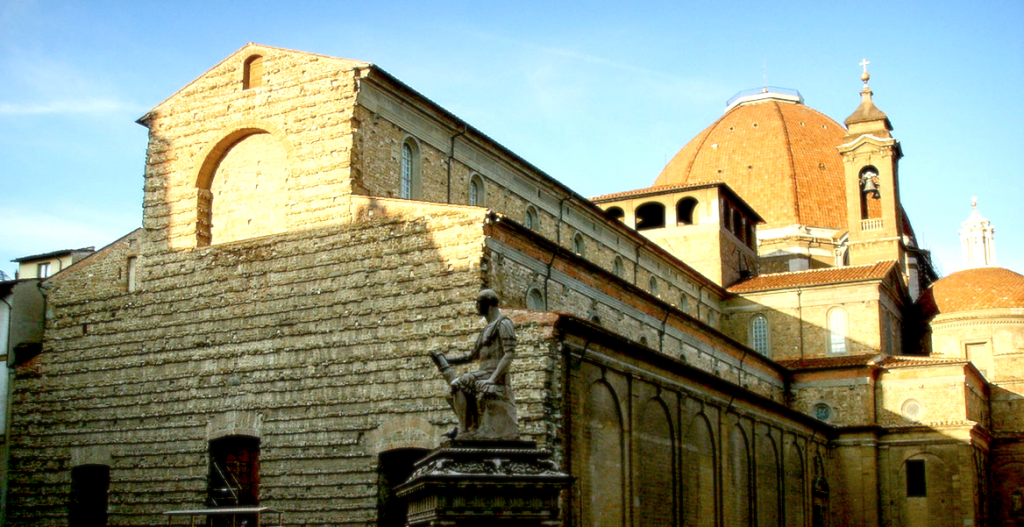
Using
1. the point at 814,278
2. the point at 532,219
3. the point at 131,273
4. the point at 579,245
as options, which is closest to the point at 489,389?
the point at 131,273

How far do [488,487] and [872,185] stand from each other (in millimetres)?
40774

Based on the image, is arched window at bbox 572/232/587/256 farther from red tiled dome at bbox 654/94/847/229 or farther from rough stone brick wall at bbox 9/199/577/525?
red tiled dome at bbox 654/94/847/229

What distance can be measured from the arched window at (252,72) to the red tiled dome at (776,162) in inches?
1232

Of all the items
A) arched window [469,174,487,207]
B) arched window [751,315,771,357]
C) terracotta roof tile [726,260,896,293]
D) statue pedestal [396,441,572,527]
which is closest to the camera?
statue pedestal [396,441,572,527]

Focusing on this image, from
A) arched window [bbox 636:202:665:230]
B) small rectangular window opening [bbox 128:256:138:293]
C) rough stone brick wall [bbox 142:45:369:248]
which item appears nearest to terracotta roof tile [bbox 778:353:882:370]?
arched window [bbox 636:202:665:230]

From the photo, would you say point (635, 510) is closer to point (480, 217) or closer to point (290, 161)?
point (480, 217)

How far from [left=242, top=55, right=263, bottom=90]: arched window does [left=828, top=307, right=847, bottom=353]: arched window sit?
76.5ft

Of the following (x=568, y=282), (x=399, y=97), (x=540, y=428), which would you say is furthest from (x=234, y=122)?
(x=540, y=428)

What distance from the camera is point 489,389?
12258mm

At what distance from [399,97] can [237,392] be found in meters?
7.44

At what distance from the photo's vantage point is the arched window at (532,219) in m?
32.5

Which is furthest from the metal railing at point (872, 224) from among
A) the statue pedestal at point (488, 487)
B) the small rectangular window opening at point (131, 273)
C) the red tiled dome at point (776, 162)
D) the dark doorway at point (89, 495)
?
the statue pedestal at point (488, 487)

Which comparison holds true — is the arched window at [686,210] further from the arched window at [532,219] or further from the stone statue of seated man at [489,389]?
the stone statue of seated man at [489,389]

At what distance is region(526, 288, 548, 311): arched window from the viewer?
85.9 feet
